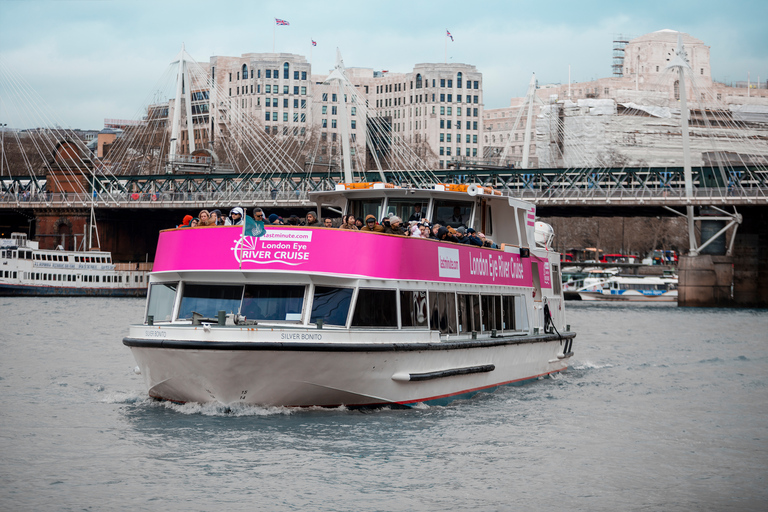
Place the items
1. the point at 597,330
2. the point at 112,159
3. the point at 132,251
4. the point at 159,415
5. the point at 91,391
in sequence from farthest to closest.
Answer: the point at 112,159, the point at 132,251, the point at 597,330, the point at 91,391, the point at 159,415

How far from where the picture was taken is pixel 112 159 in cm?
16475

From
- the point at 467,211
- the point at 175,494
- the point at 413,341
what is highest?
the point at 467,211

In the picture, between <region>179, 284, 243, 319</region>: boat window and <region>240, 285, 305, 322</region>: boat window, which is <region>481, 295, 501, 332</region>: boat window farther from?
<region>179, 284, 243, 319</region>: boat window

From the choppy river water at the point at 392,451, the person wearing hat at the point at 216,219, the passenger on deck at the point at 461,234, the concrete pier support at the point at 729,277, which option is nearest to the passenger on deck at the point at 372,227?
the passenger on deck at the point at 461,234

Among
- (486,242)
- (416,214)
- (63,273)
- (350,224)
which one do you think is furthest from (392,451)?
(63,273)

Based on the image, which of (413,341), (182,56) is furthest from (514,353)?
(182,56)

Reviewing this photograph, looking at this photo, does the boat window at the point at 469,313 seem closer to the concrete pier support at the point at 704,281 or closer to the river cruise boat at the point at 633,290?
the concrete pier support at the point at 704,281

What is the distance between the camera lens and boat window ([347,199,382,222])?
25.2 meters

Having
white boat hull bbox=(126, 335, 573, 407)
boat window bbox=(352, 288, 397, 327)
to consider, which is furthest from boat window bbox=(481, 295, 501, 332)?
boat window bbox=(352, 288, 397, 327)

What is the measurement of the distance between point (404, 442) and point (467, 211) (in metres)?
8.41

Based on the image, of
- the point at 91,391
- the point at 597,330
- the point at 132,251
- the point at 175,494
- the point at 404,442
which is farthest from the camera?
the point at 132,251

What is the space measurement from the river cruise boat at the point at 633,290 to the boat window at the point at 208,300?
93791 millimetres

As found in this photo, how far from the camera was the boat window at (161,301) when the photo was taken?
69.5 ft

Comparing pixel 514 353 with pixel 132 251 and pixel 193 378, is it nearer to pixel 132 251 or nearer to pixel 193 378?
pixel 193 378
